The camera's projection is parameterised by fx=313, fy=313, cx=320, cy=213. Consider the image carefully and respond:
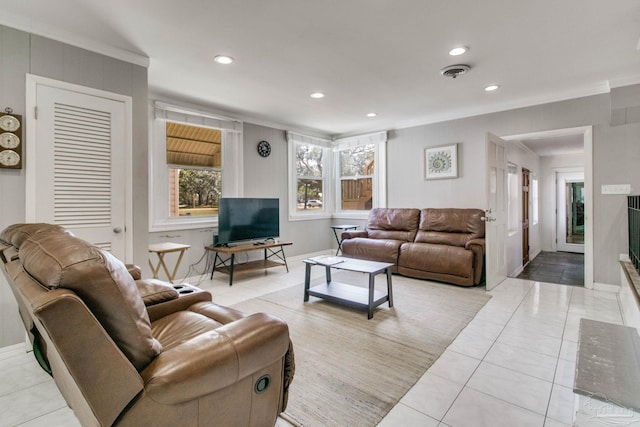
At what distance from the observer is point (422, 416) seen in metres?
1.68

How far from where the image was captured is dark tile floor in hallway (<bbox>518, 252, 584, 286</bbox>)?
461 centimetres

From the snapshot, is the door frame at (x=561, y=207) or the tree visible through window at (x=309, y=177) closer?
the tree visible through window at (x=309, y=177)

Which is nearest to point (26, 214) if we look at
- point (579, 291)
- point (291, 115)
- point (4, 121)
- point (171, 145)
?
point (4, 121)

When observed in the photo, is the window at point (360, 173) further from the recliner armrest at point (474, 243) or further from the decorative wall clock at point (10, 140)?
the decorative wall clock at point (10, 140)

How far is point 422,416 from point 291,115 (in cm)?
446

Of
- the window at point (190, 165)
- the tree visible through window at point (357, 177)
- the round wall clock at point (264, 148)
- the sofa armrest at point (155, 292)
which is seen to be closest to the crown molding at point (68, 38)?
the window at point (190, 165)

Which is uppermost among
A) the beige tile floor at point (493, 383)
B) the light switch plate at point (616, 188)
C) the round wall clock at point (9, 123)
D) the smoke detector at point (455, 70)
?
the smoke detector at point (455, 70)

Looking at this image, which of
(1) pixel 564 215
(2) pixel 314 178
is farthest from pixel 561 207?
(2) pixel 314 178

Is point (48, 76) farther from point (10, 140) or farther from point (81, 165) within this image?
point (81, 165)

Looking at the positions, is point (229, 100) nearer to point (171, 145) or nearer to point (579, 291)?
point (171, 145)

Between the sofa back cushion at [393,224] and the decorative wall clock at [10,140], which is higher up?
the decorative wall clock at [10,140]

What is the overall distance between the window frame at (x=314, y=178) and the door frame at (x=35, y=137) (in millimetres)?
3146

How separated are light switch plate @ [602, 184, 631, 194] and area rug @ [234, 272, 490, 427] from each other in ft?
6.19

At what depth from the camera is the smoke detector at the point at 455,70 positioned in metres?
3.19
